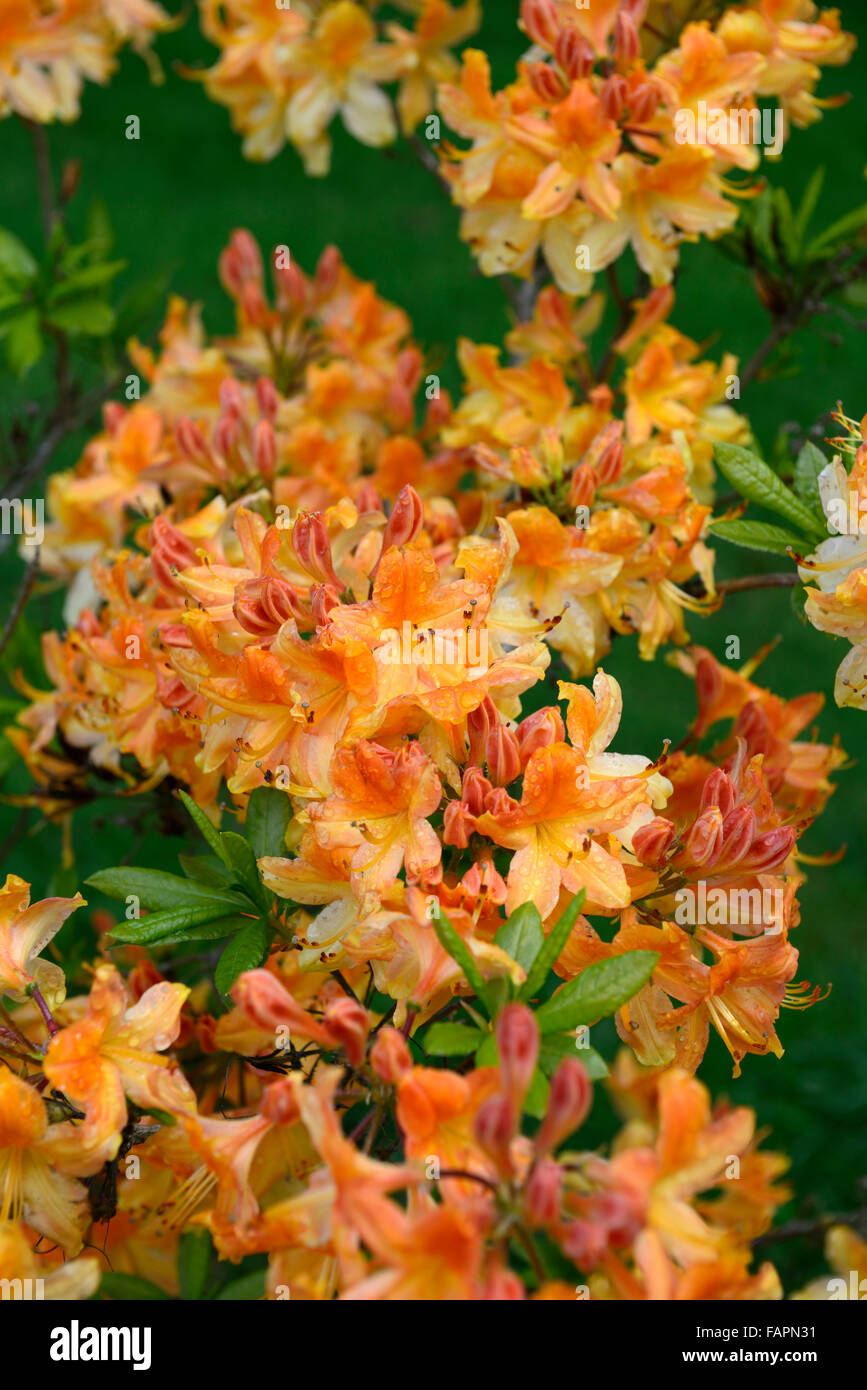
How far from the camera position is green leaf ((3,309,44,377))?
215 centimetres

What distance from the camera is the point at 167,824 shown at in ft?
Result: 6.22

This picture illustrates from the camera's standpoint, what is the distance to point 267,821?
1.35 metres

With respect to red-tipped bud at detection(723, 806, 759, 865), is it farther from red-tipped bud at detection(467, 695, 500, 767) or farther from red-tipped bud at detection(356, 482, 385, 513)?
red-tipped bud at detection(356, 482, 385, 513)

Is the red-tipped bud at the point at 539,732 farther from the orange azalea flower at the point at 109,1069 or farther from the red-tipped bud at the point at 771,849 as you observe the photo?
the orange azalea flower at the point at 109,1069

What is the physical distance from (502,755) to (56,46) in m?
1.87

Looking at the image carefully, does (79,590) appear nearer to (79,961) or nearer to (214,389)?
(214,389)

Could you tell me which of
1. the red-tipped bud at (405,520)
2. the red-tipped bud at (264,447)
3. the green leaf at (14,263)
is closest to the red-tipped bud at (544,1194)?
the red-tipped bud at (405,520)

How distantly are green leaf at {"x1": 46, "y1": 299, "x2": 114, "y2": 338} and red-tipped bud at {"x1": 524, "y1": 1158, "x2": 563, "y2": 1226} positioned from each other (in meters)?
1.69

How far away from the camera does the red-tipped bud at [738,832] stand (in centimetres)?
123

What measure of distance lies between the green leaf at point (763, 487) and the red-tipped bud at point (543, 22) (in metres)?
0.64

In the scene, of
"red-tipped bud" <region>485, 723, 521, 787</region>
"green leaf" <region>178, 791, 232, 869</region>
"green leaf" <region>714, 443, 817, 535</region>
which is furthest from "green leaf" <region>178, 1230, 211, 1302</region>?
"green leaf" <region>714, 443, 817, 535</region>

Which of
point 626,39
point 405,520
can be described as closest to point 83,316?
point 626,39

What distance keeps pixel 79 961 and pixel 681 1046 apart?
0.98 m
